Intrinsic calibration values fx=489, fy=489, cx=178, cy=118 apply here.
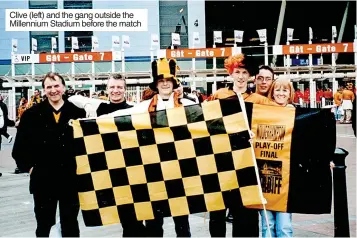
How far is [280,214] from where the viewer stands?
13.5ft

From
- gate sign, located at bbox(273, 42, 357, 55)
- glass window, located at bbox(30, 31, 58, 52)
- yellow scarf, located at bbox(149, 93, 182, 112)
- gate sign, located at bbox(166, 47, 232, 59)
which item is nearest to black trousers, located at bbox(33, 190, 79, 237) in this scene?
yellow scarf, located at bbox(149, 93, 182, 112)

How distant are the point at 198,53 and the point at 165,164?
20.7 meters

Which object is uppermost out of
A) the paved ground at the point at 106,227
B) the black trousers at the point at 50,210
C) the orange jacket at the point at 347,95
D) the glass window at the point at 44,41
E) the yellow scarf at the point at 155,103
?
the glass window at the point at 44,41

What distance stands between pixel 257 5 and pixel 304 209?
29.4 meters

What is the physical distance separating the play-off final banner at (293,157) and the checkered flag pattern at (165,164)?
0.66 feet

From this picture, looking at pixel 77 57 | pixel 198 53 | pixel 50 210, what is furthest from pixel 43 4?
pixel 50 210

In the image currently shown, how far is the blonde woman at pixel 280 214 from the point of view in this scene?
13.5 feet

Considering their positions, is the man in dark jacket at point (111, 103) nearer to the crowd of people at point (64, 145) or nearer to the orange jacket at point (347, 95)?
the crowd of people at point (64, 145)

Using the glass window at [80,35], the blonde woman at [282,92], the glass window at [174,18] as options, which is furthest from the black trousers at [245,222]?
the glass window at [174,18]

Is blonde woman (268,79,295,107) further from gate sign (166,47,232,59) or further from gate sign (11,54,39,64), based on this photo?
gate sign (11,54,39,64)

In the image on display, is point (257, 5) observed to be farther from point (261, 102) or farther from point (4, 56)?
point (261, 102)

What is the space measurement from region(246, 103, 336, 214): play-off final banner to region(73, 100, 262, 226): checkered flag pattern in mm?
200

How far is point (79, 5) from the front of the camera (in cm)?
2733

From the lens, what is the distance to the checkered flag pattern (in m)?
3.88
